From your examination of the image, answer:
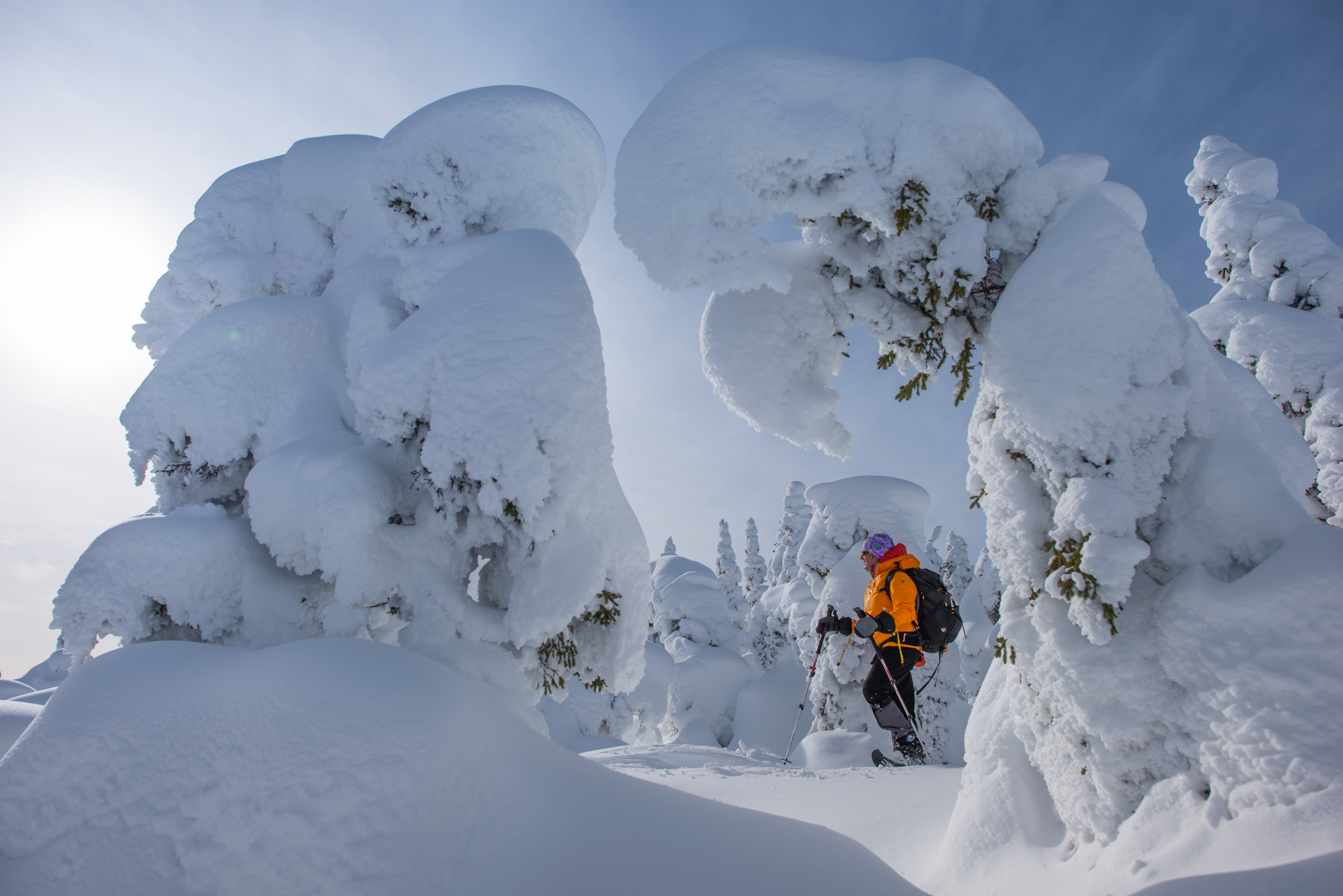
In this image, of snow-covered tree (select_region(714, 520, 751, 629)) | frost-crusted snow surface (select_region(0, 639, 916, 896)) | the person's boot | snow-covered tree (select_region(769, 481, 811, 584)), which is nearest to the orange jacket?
the person's boot

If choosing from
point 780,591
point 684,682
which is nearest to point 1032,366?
point 684,682

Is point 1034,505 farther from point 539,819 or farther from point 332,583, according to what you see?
point 332,583

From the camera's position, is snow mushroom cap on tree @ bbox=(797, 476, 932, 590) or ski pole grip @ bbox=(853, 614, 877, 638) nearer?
ski pole grip @ bbox=(853, 614, 877, 638)

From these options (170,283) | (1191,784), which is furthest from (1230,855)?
(170,283)

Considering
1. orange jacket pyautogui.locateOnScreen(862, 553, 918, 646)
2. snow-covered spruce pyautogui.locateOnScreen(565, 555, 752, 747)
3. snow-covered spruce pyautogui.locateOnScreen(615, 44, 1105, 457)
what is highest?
snow-covered spruce pyautogui.locateOnScreen(615, 44, 1105, 457)

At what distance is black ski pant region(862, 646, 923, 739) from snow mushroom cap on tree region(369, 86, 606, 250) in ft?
18.3

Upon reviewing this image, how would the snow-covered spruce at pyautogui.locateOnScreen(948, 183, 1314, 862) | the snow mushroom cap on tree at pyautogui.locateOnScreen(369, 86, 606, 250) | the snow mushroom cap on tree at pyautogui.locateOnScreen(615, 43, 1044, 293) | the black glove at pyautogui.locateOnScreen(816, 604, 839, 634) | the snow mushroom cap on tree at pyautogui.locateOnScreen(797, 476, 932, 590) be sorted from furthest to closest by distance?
the snow mushroom cap on tree at pyautogui.locateOnScreen(797, 476, 932, 590) < the black glove at pyautogui.locateOnScreen(816, 604, 839, 634) < the snow mushroom cap on tree at pyautogui.locateOnScreen(369, 86, 606, 250) < the snow mushroom cap on tree at pyautogui.locateOnScreen(615, 43, 1044, 293) < the snow-covered spruce at pyautogui.locateOnScreen(948, 183, 1314, 862)

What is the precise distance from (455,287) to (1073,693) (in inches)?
202

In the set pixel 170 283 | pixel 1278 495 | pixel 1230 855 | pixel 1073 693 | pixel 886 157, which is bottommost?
pixel 1230 855

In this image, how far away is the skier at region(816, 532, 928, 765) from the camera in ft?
21.2

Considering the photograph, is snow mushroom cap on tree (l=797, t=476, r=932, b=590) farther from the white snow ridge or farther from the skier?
the white snow ridge

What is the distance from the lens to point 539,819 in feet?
9.96

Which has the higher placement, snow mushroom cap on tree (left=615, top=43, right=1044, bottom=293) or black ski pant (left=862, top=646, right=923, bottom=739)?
snow mushroom cap on tree (left=615, top=43, right=1044, bottom=293)

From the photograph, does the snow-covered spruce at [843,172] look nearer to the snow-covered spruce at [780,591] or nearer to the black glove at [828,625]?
the black glove at [828,625]
